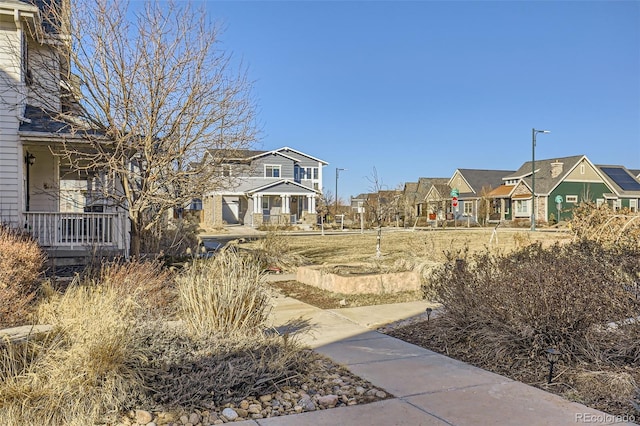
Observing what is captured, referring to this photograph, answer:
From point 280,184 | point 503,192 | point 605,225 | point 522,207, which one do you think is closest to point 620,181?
point 522,207

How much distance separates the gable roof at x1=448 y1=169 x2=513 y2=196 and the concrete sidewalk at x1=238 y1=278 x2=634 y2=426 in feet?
172

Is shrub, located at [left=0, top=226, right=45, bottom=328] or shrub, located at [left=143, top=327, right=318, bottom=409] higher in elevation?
shrub, located at [left=0, top=226, right=45, bottom=328]

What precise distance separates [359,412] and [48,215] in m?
12.0

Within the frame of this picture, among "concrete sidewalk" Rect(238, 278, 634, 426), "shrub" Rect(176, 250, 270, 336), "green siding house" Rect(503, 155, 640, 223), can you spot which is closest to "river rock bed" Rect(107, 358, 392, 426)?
"concrete sidewalk" Rect(238, 278, 634, 426)

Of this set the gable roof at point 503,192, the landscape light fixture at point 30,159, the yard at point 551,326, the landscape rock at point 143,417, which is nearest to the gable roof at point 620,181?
the gable roof at point 503,192

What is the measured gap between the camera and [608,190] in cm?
4900

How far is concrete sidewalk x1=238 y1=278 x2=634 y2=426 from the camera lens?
4.02 meters

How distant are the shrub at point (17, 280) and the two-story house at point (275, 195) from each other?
32728 millimetres

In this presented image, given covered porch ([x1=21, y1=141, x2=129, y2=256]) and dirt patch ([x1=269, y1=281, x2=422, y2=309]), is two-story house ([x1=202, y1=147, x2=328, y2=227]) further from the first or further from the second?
dirt patch ([x1=269, y1=281, x2=422, y2=309])

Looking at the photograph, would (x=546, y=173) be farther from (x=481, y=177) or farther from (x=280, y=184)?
(x=280, y=184)

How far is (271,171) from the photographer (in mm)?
47469

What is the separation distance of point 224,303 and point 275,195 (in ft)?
131

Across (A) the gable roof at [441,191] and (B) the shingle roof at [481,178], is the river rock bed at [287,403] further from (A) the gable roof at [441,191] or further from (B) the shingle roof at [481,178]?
(B) the shingle roof at [481,178]

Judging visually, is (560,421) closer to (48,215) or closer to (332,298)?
(332,298)
